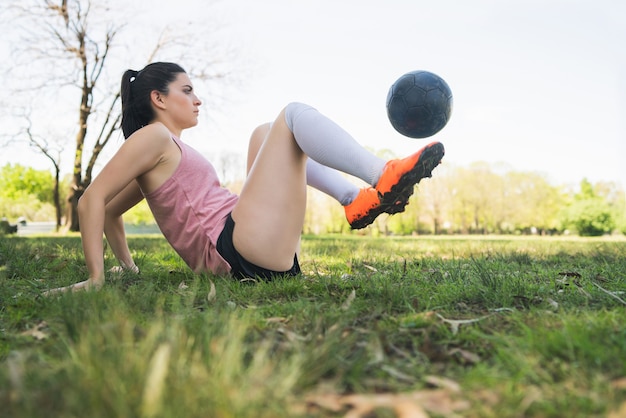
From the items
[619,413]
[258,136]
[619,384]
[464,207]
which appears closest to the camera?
[619,413]

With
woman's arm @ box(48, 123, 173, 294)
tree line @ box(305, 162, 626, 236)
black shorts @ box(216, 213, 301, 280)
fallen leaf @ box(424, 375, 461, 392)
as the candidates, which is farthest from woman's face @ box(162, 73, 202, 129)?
tree line @ box(305, 162, 626, 236)

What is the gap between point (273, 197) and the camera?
8.31ft

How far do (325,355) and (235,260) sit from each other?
148 cm

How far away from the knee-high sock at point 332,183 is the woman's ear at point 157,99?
38.7 inches

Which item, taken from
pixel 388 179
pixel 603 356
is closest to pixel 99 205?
pixel 388 179

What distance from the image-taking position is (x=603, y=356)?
131 centimetres

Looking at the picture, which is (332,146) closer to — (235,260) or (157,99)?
(235,260)

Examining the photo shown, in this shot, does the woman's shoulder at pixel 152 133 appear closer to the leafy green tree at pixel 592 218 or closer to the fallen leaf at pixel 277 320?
the fallen leaf at pixel 277 320

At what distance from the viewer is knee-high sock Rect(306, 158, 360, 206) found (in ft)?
9.26

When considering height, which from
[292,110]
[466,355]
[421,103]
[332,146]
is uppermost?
[421,103]

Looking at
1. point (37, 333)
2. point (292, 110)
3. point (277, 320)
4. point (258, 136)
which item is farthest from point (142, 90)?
point (277, 320)

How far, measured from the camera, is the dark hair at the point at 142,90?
3.01m

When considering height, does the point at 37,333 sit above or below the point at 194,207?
below

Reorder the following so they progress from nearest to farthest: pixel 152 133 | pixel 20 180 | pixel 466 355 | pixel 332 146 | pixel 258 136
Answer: pixel 466 355 → pixel 332 146 → pixel 152 133 → pixel 258 136 → pixel 20 180
